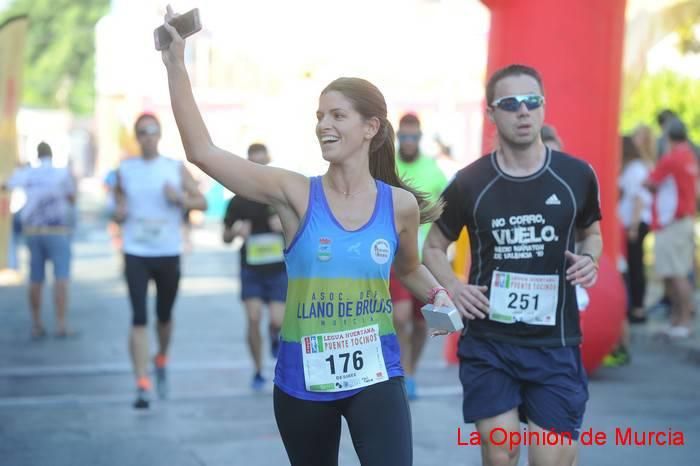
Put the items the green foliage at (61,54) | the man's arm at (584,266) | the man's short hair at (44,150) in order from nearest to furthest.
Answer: the man's arm at (584,266)
the man's short hair at (44,150)
the green foliage at (61,54)

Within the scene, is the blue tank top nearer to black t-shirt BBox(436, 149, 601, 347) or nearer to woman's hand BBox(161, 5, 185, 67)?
woman's hand BBox(161, 5, 185, 67)

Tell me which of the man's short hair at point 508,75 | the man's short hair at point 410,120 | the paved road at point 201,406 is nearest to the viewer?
the man's short hair at point 508,75

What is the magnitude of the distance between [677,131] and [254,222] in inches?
175

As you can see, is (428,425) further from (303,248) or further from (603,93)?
(303,248)

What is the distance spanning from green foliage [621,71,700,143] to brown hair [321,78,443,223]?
15.8 meters

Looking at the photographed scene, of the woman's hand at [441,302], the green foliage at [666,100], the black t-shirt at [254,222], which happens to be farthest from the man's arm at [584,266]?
the green foliage at [666,100]

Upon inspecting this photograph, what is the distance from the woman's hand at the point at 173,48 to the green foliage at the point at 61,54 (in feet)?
320

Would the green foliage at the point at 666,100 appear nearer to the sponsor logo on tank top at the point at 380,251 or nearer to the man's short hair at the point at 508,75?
the man's short hair at the point at 508,75

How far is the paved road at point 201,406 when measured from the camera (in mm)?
6902

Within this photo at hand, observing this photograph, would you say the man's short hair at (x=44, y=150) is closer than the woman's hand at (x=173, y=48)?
No

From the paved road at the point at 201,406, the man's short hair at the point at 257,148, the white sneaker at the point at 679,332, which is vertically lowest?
the paved road at the point at 201,406

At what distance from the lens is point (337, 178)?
4.05 meters

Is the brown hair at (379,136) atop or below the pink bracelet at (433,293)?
atop

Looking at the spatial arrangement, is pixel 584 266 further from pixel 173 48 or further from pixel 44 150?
pixel 44 150
